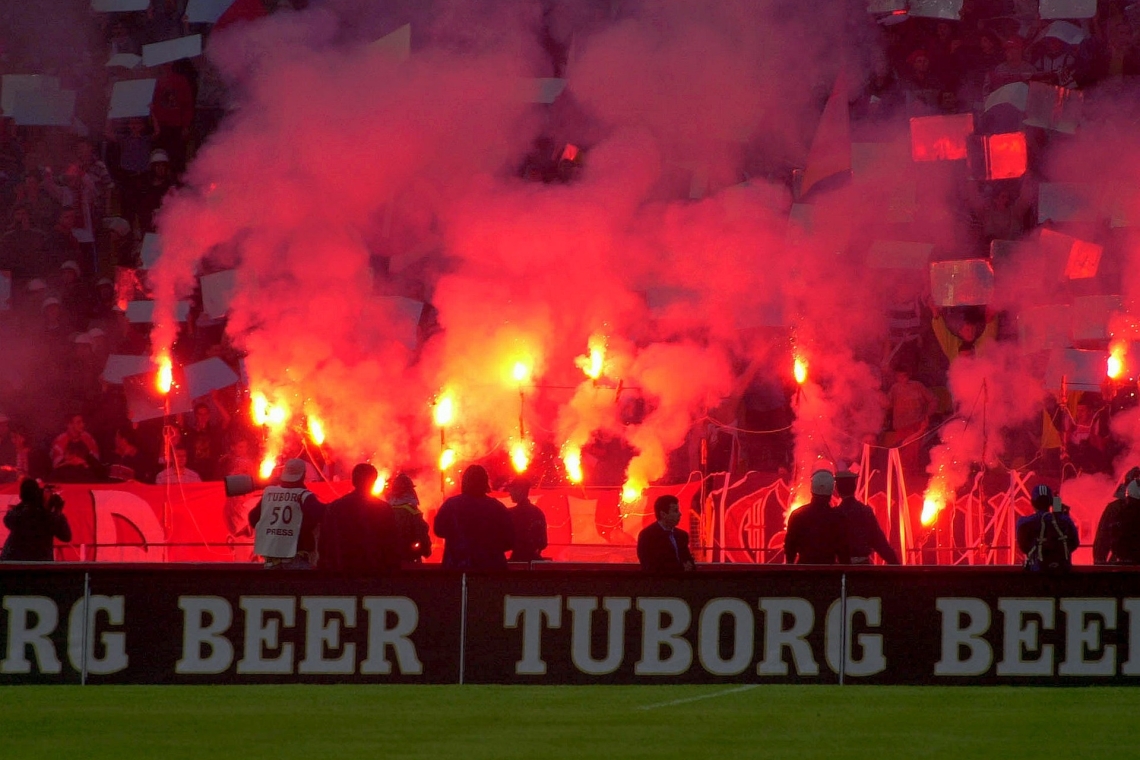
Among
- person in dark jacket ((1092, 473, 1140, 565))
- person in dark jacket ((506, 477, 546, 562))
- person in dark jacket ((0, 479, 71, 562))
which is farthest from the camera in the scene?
person in dark jacket ((506, 477, 546, 562))

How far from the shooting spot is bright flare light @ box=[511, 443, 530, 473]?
650 inches

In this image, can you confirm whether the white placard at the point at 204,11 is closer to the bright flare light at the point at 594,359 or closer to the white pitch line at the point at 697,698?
the bright flare light at the point at 594,359

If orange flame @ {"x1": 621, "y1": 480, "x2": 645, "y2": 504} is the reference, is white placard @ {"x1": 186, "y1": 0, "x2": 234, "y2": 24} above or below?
above

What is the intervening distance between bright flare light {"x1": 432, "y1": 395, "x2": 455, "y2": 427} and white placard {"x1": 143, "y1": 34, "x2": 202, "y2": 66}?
18.1ft

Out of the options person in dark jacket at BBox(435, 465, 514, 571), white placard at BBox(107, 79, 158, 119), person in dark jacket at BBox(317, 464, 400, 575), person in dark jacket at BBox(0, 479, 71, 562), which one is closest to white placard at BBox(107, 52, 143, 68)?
white placard at BBox(107, 79, 158, 119)

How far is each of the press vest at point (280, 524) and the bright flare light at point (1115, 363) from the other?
8697 millimetres

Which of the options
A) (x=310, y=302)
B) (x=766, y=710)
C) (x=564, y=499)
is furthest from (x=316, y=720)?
(x=310, y=302)

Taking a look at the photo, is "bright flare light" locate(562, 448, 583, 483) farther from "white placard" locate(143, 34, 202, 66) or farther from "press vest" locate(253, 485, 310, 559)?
"white placard" locate(143, 34, 202, 66)

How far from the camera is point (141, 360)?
61.2 ft

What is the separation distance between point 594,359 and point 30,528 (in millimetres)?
6105

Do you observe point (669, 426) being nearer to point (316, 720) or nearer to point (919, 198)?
point (919, 198)

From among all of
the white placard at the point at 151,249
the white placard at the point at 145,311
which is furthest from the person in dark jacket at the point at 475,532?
the white placard at the point at 151,249

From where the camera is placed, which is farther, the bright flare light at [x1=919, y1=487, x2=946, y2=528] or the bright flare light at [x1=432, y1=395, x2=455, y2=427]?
the bright flare light at [x1=432, y1=395, x2=455, y2=427]

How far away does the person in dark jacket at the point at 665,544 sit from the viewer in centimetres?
1102
